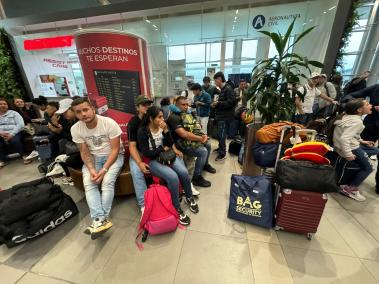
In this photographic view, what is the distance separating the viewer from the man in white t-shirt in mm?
1682

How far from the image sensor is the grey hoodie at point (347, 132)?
1.96m

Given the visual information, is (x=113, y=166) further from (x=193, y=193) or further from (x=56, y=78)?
(x=56, y=78)

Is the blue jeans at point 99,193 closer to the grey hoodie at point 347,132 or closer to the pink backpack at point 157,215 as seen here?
the pink backpack at point 157,215

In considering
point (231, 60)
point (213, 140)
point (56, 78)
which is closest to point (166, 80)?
point (231, 60)

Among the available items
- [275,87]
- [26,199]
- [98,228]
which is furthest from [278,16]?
[26,199]

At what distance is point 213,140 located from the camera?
453cm

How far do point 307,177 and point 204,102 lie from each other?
260 cm

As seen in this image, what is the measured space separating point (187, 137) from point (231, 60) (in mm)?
4659

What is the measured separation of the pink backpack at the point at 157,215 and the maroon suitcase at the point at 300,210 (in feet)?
3.42

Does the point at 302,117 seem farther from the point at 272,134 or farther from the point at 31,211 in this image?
the point at 31,211

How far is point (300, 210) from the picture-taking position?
61.9 inches

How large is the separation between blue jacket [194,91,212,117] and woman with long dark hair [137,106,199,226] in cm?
193

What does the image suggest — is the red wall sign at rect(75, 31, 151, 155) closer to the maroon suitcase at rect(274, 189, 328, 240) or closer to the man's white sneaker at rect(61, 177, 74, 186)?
the man's white sneaker at rect(61, 177, 74, 186)

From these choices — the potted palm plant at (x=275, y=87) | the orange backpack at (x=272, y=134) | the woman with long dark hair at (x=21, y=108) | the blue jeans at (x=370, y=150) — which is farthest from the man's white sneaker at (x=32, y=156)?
the blue jeans at (x=370, y=150)
